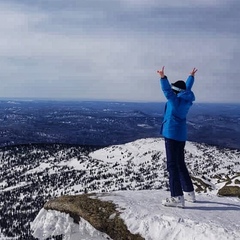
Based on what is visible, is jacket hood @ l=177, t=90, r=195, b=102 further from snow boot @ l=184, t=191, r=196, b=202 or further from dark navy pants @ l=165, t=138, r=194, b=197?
snow boot @ l=184, t=191, r=196, b=202

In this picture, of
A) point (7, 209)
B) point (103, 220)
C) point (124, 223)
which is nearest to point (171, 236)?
point (124, 223)

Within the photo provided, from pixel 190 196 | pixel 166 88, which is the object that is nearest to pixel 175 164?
pixel 190 196

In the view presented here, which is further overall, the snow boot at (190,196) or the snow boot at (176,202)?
the snow boot at (190,196)

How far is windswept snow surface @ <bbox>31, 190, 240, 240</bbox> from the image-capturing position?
390 inches

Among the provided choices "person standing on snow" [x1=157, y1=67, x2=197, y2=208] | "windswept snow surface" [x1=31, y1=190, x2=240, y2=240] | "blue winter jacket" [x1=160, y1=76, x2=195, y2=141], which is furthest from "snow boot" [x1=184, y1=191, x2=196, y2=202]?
"blue winter jacket" [x1=160, y1=76, x2=195, y2=141]

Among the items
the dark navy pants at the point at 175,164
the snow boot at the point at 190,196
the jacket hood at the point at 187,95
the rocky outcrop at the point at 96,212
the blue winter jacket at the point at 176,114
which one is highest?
the jacket hood at the point at 187,95

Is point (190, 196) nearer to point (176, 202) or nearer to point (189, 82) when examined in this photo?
point (176, 202)

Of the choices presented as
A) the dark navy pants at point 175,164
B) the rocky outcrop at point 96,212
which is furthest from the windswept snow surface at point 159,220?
the dark navy pants at point 175,164

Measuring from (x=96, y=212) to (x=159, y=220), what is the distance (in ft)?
8.17

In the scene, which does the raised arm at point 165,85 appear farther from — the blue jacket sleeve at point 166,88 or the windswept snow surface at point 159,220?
the windswept snow surface at point 159,220

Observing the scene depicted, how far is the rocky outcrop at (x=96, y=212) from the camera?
430 inches

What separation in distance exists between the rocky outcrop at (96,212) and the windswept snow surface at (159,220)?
194 mm

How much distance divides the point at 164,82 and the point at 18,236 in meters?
153

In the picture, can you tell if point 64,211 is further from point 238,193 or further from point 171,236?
point 238,193
